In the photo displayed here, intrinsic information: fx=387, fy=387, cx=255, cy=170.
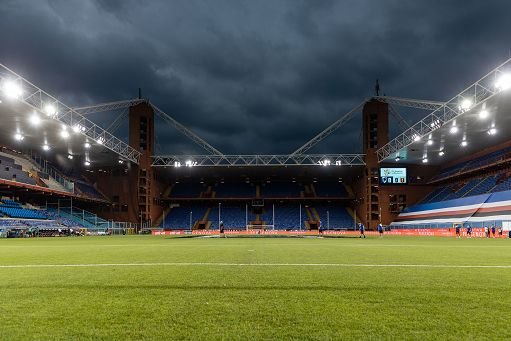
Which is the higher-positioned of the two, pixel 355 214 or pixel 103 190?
pixel 103 190

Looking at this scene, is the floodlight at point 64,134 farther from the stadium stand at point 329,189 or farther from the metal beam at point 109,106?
the stadium stand at point 329,189

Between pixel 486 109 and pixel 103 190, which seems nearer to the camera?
pixel 486 109

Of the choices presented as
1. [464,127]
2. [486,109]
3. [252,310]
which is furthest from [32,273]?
[464,127]

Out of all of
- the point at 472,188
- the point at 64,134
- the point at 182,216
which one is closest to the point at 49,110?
the point at 64,134

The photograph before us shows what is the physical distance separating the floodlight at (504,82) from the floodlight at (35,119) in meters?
43.7

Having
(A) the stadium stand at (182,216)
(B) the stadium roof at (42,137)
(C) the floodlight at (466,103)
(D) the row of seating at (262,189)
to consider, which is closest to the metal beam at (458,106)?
(C) the floodlight at (466,103)

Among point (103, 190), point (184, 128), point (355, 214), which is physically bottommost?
point (355, 214)

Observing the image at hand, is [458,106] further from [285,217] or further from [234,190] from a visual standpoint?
[234,190]

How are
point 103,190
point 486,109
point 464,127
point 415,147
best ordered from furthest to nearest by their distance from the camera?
1. point 103,190
2. point 415,147
3. point 464,127
4. point 486,109

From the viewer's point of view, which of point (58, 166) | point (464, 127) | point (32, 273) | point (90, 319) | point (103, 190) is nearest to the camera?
point (90, 319)

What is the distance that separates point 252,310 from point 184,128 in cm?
6385

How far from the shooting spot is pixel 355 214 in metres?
70.6

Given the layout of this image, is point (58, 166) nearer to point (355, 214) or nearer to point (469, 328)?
point (355, 214)

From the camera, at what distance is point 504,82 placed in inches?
1250
